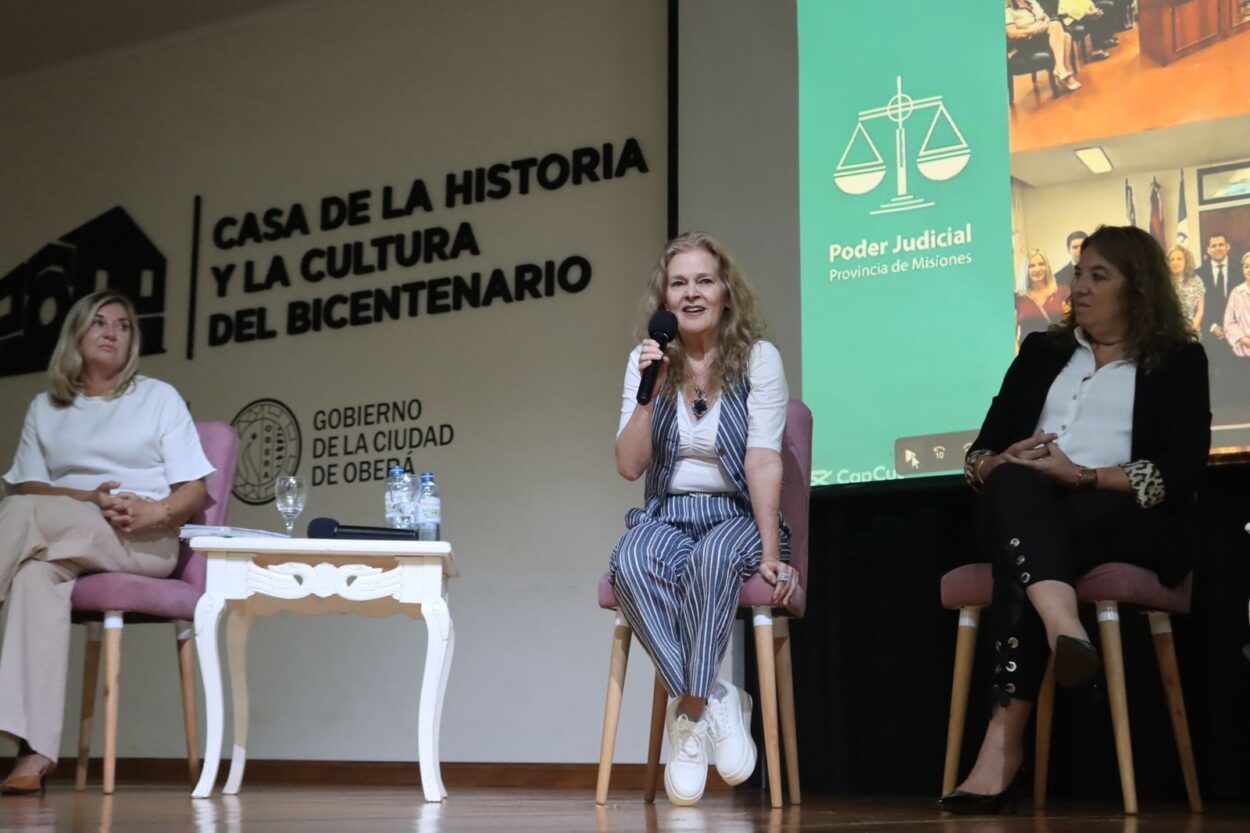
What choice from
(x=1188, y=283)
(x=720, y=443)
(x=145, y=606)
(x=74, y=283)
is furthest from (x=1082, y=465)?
(x=74, y=283)

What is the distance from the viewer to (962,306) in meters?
3.39

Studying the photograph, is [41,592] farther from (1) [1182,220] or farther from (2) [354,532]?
(1) [1182,220]

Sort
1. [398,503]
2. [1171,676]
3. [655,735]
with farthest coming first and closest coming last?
[398,503]
[655,735]
[1171,676]

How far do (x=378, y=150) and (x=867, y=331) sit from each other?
6.78 feet

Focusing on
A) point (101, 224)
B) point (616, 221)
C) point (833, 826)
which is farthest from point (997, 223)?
point (101, 224)

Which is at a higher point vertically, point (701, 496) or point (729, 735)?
point (701, 496)

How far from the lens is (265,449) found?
485 centimetres

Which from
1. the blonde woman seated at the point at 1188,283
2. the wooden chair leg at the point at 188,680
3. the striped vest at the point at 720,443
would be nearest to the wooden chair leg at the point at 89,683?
the wooden chair leg at the point at 188,680

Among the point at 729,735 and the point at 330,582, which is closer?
the point at 729,735

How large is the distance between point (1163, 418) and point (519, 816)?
1461 millimetres

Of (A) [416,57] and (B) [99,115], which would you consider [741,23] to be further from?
(B) [99,115]

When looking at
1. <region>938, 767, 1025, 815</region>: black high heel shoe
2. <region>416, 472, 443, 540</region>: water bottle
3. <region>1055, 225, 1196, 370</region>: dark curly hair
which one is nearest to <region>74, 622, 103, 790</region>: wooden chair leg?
<region>416, 472, 443, 540</region>: water bottle

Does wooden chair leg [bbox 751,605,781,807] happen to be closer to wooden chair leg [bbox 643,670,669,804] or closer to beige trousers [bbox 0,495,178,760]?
wooden chair leg [bbox 643,670,669,804]

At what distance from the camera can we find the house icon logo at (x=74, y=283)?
5.20m
